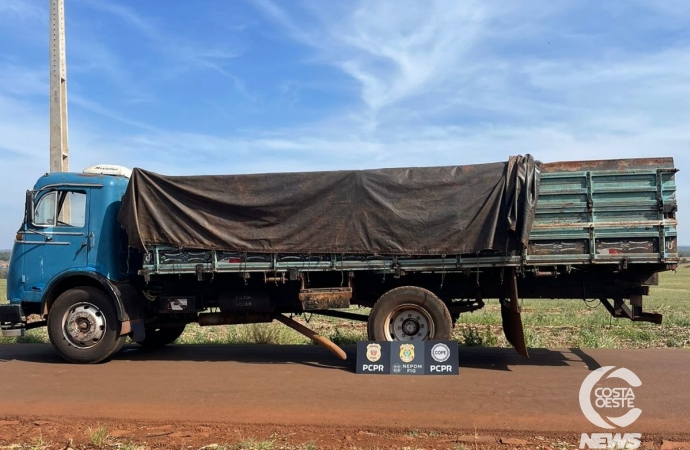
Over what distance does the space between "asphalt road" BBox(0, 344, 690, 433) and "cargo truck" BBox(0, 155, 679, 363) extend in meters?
0.62

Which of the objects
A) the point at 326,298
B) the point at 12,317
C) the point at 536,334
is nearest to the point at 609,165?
the point at 326,298

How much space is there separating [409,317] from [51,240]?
5.56m

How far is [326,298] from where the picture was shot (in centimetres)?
812

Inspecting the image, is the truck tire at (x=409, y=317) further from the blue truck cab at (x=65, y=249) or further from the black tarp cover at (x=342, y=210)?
the blue truck cab at (x=65, y=249)

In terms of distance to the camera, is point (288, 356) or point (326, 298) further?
point (288, 356)

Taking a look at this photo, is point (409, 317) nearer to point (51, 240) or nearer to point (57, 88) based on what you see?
point (51, 240)

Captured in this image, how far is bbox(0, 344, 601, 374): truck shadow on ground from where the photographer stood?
27.1 feet

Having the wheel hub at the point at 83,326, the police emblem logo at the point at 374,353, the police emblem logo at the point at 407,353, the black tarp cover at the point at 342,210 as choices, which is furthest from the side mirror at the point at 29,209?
the police emblem logo at the point at 407,353

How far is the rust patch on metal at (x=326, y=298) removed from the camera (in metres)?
8.09

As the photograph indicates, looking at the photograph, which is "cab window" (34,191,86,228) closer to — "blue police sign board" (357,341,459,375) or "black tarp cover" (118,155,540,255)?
"black tarp cover" (118,155,540,255)

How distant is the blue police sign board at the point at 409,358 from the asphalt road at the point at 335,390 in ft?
0.54

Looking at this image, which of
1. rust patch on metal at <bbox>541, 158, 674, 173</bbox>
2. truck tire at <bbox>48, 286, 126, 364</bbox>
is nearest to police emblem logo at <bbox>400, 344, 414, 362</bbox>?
rust patch on metal at <bbox>541, 158, 674, 173</bbox>

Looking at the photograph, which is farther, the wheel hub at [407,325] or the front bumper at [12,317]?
the front bumper at [12,317]

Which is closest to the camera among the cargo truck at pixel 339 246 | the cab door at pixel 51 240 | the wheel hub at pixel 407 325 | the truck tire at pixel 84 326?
the cargo truck at pixel 339 246
